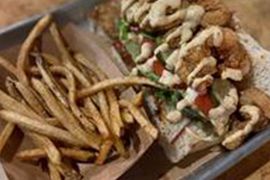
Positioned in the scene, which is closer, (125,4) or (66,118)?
(66,118)

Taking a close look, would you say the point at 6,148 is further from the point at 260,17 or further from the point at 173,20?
the point at 260,17

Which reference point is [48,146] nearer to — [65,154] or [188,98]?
[65,154]

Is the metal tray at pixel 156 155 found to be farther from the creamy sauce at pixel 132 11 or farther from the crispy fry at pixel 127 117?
the creamy sauce at pixel 132 11

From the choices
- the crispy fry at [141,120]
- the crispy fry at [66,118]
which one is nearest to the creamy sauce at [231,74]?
the crispy fry at [141,120]

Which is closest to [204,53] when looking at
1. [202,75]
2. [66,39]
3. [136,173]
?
[202,75]

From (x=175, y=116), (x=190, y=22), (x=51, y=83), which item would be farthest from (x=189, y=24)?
(x=51, y=83)

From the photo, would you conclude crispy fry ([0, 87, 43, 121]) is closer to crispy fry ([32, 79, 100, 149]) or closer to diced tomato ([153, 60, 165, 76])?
crispy fry ([32, 79, 100, 149])
